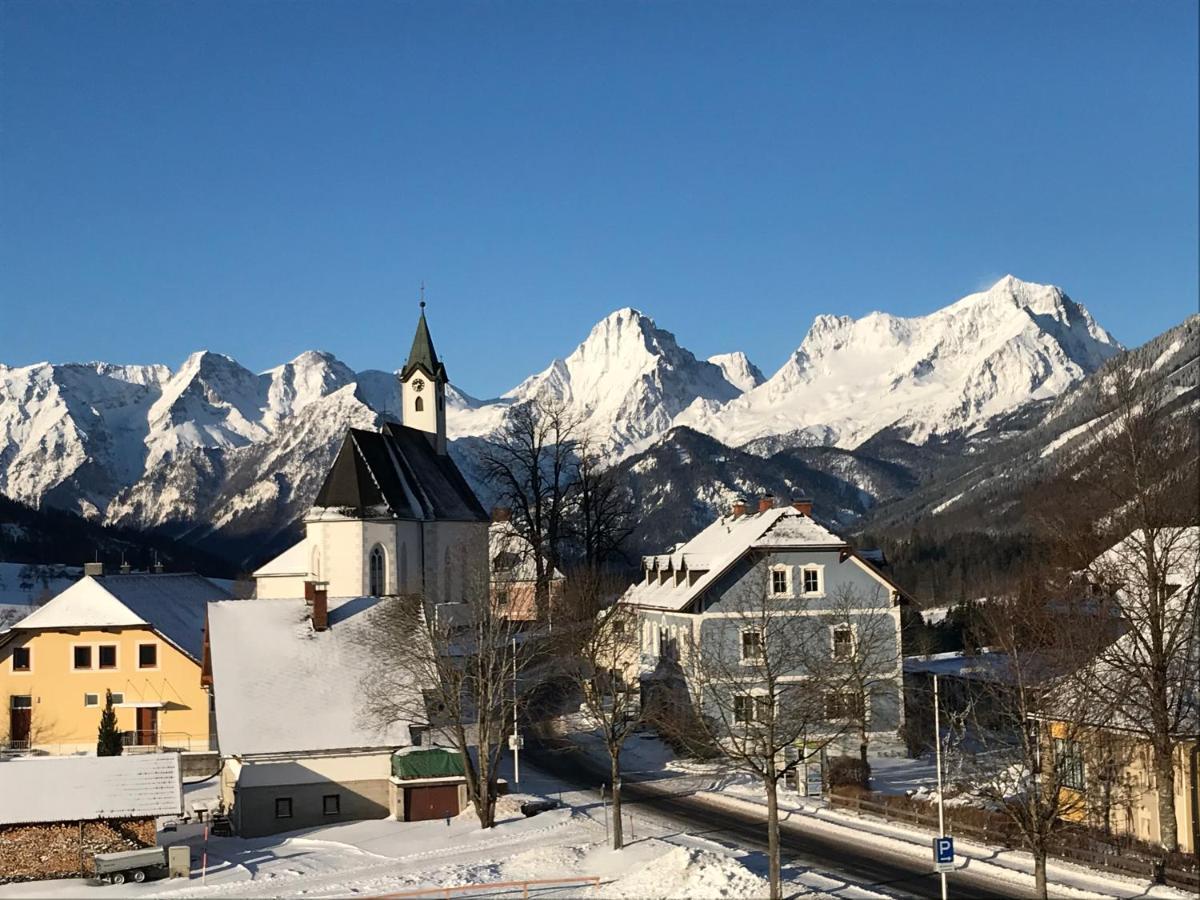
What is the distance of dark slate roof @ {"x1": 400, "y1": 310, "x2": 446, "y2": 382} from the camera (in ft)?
322

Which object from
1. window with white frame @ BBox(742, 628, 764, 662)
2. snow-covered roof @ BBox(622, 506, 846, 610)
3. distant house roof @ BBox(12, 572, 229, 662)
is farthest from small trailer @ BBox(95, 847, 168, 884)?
snow-covered roof @ BBox(622, 506, 846, 610)

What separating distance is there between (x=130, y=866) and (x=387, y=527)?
43.1 meters

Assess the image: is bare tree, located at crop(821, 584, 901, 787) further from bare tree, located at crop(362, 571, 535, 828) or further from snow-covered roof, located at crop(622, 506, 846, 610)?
bare tree, located at crop(362, 571, 535, 828)

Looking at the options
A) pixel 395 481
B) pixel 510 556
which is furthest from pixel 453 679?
pixel 395 481

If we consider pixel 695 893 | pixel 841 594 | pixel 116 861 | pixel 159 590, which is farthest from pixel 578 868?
pixel 159 590

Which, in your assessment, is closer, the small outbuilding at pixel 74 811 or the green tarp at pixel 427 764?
the small outbuilding at pixel 74 811

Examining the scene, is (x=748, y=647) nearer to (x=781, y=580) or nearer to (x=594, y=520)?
(x=781, y=580)

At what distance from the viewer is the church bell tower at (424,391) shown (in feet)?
321

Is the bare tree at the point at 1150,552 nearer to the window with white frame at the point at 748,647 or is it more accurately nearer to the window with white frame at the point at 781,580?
the window with white frame at the point at 748,647

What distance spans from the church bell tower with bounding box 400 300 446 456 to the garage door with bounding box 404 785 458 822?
55.0m

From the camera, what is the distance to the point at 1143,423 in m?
33.0

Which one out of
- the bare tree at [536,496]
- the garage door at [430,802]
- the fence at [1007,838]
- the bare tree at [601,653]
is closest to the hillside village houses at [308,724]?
the garage door at [430,802]

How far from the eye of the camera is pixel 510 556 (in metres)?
75.1

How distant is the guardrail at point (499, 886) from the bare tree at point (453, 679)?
7006 millimetres
